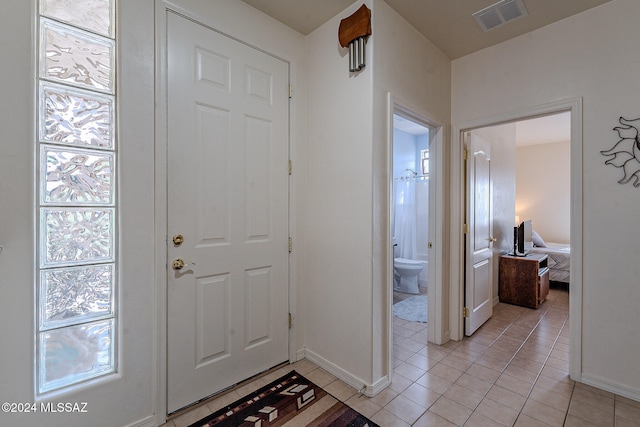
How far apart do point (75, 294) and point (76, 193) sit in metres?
0.51

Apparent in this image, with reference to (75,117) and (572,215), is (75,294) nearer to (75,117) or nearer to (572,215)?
(75,117)

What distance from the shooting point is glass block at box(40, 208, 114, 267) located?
1390 mm

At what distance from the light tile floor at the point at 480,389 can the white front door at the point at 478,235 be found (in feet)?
1.02

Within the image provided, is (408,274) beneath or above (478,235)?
beneath

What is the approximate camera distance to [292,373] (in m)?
2.19

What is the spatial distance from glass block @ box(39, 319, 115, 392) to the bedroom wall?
23.7 ft

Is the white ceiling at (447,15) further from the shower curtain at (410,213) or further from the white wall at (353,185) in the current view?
the shower curtain at (410,213)

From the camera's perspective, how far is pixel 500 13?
2.11m

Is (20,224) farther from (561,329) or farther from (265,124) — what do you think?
(561,329)

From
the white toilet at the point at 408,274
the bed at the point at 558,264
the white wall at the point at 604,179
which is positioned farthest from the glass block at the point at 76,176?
the bed at the point at 558,264

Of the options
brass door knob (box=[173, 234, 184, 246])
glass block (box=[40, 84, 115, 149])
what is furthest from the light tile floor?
glass block (box=[40, 84, 115, 149])

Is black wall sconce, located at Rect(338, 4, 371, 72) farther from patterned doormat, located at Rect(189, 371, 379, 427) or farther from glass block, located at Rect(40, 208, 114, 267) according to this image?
patterned doormat, located at Rect(189, 371, 379, 427)

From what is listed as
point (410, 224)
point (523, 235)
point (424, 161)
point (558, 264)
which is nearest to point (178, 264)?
point (410, 224)

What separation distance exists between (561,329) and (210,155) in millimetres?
3759
